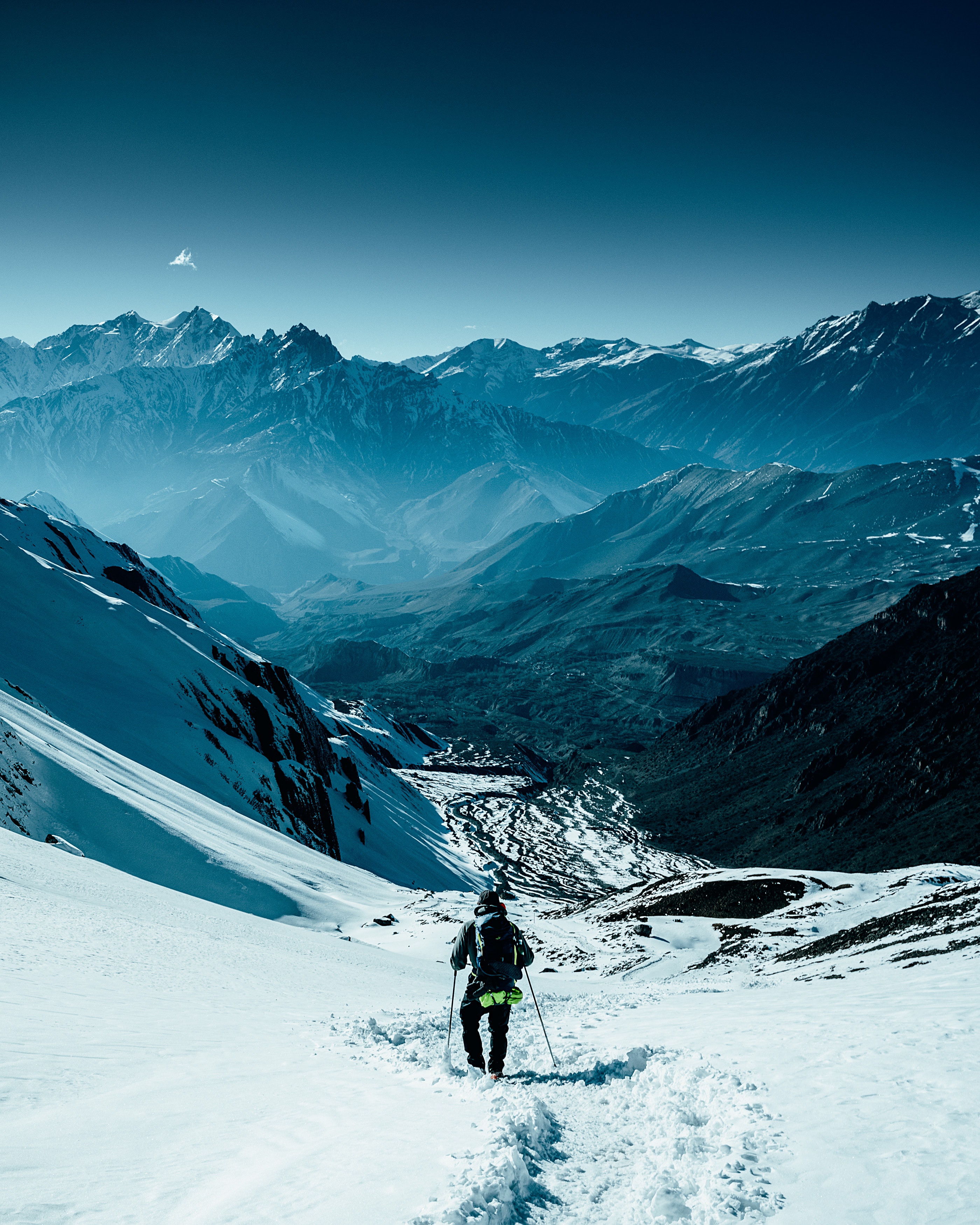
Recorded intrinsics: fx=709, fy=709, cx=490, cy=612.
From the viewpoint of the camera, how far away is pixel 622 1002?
21609 millimetres

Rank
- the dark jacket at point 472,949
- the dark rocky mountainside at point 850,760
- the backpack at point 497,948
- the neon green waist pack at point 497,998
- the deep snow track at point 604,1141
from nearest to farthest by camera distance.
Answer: the deep snow track at point 604,1141
the neon green waist pack at point 497,998
the backpack at point 497,948
the dark jacket at point 472,949
the dark rocky mountainside at point 850,760

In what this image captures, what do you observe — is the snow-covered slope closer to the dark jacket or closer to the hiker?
the dark jacket

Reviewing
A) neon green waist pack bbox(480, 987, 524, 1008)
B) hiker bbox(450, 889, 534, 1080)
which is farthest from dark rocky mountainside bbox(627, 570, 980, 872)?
neon green waist pack bbox(480, 987, 524, 1008)

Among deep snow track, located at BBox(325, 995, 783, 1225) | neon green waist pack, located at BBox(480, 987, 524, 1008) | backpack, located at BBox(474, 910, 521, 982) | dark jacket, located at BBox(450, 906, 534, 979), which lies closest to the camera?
deep snow track, located at BBox(325, 995, 783, 1225)

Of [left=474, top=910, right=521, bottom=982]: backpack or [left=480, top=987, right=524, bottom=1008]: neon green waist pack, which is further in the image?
[left=474, top=910, right=521, bottom=982]: backpack

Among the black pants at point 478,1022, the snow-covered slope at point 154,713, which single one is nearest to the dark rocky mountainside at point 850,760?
the snow-covered slope at point 154,713

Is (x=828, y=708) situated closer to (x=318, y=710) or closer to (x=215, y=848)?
(x=318, y=710)

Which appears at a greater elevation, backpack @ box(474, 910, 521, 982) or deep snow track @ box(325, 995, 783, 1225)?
backpack @ box(474, 910, 521, 982)

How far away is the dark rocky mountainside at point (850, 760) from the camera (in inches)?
3713

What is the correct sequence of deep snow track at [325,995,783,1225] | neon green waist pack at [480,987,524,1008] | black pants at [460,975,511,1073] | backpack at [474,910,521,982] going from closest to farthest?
deep snow track at [325,995,783,1225]
black pants at [460,975,511,1073]
neon green waist pack at [480,987,524,1008]
backpack at [474,910,521,982]

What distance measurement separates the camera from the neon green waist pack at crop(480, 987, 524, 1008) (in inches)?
459

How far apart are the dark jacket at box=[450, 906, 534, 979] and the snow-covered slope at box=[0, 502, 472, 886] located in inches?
936

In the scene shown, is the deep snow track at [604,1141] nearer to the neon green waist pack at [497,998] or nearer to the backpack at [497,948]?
the neon green waist pack at [497,998]

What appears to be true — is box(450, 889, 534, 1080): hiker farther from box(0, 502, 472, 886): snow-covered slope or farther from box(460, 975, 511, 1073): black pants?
box(0, 502, 472, 886): snow-covered slope
